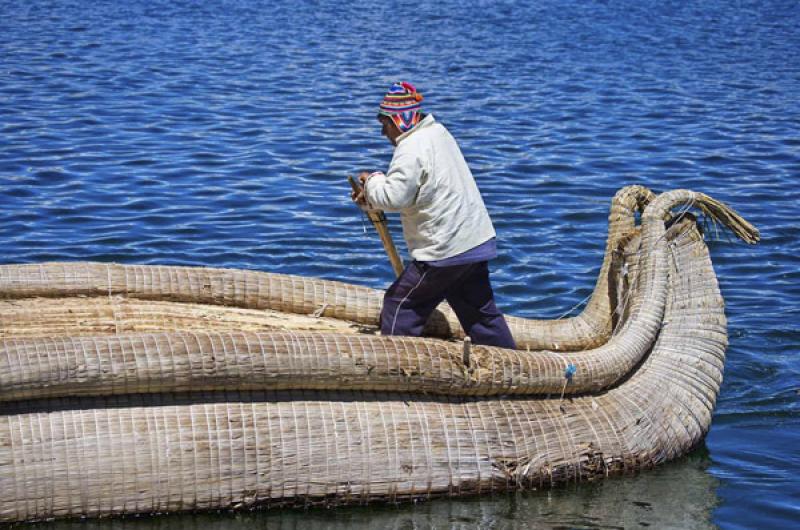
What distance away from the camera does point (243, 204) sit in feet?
39.6

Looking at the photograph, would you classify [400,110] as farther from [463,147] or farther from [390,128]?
[463,147]

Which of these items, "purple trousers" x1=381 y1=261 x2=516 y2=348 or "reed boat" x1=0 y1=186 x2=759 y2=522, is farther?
"purple trousers" x1=381 y1=261 x2=516 y2=348

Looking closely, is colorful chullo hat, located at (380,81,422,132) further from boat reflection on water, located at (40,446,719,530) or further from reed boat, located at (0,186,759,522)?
boat reflection on water, located at (40,446,719,530)

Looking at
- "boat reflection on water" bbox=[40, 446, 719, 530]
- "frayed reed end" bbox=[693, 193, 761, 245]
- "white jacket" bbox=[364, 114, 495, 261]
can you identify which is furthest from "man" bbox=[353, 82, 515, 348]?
"frayed reed end" bbox=[693, 193, 761, 245]

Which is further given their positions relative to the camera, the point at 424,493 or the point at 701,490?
the point at 701,490

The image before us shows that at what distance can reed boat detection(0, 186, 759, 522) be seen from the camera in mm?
5371

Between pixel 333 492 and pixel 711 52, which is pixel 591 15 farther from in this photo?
pixel 333 492

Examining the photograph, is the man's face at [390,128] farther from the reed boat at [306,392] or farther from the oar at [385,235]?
the reed boat at [306,392]

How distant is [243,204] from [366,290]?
4980mm

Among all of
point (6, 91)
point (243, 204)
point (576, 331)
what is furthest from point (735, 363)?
point (6, 91)

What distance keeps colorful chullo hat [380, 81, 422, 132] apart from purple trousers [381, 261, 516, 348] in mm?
669

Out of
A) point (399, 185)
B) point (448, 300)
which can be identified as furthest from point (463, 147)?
point (399, 185)

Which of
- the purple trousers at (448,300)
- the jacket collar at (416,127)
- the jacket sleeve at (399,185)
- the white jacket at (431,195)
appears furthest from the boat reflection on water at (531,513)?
the jacket collar at (416,127)

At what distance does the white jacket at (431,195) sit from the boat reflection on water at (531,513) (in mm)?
1197
